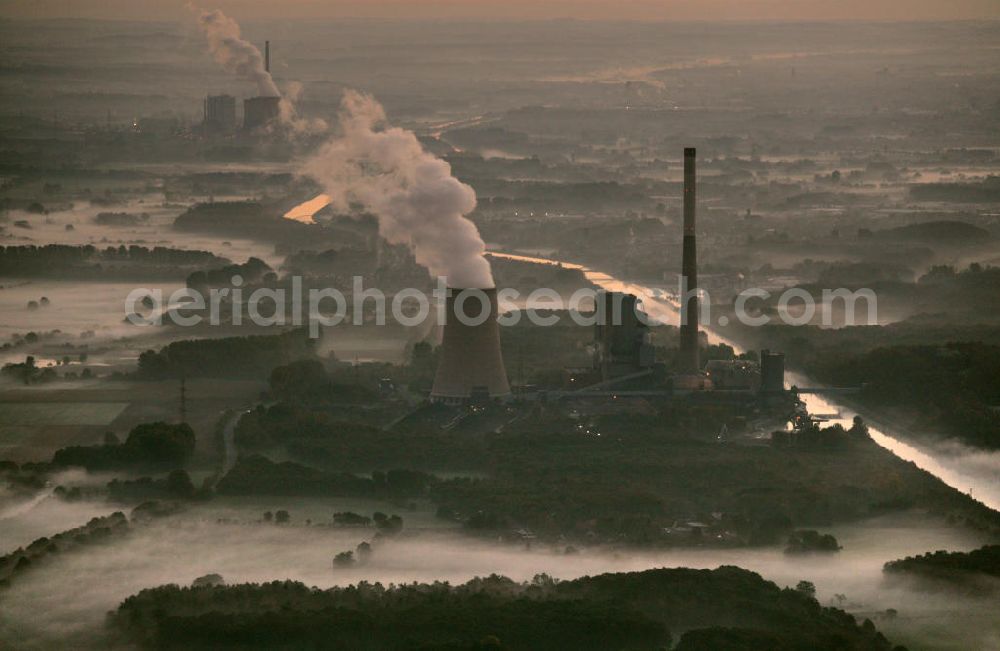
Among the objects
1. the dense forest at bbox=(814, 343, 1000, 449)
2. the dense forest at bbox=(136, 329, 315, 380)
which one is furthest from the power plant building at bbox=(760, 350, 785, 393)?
the dense forest at bbox=(136, 329, 315, 380)

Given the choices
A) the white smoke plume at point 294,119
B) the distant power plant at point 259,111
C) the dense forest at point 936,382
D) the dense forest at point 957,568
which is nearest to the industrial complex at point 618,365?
the dense forest at point 936,382

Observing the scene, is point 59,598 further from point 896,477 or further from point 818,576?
point 896,477

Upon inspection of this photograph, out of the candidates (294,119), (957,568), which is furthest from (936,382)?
(294,119)

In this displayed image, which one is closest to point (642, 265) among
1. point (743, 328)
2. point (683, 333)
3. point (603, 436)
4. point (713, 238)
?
point (713, 238)

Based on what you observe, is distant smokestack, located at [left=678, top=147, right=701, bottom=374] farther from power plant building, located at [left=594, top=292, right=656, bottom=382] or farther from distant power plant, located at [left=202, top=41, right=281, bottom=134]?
distant power plant, located at [left=202, top=41, right=281, bottom=134]

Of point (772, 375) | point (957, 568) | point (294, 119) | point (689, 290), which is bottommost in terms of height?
point (957, 568)

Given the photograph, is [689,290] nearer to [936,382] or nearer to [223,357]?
[936,382]

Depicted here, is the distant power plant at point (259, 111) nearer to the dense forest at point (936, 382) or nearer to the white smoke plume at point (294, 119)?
the white smoke plume at point (294, 119)
